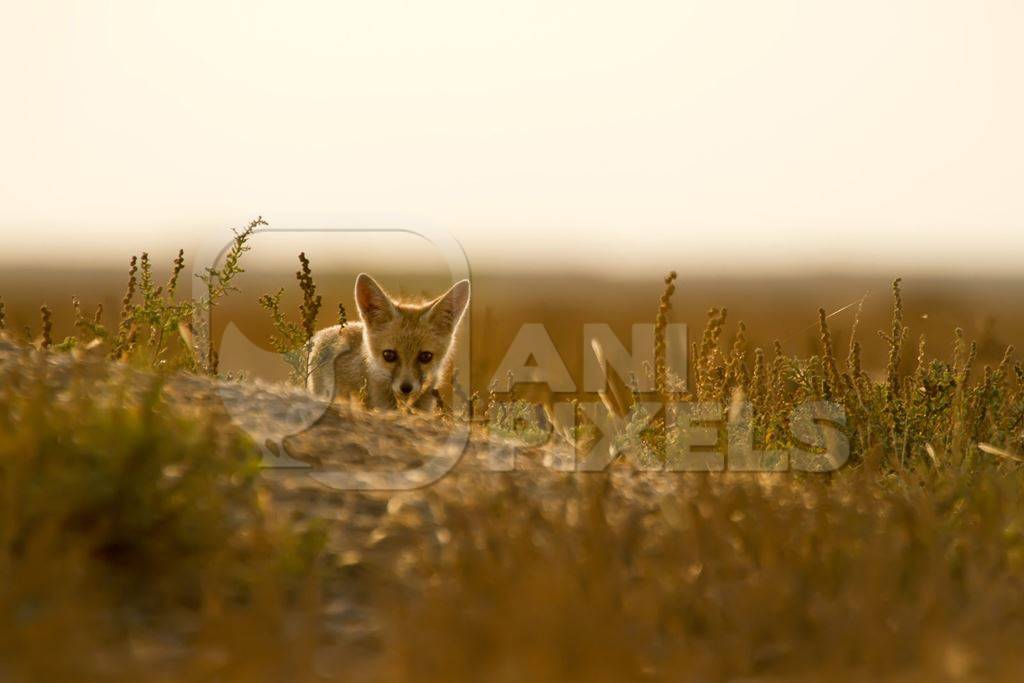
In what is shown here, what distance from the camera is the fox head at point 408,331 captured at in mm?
8289

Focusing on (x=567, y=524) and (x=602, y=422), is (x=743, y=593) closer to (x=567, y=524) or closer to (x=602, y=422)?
(x=567, y=524)

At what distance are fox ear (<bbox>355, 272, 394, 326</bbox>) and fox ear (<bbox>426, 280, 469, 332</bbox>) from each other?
1.05 ft

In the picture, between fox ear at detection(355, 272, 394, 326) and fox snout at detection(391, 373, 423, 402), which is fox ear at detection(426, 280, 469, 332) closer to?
fox ear at detection(355, 272, 394, 326)

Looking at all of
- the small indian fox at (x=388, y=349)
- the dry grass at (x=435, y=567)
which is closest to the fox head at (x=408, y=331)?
the small indian fox at (x=388, y=349)

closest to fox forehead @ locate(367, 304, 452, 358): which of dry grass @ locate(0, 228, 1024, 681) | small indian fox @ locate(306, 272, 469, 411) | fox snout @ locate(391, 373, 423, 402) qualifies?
small indian fox @ locate(306, 272, 469, 411)

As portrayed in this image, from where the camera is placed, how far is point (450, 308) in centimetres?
876

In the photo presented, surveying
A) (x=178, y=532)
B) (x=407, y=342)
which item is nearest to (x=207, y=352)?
(x=407, y=342)

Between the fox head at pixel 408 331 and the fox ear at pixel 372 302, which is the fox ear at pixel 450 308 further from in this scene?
the fox ear at pixel 372 302

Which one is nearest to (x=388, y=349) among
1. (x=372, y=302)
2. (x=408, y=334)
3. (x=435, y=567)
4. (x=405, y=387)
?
(x=408, y=334)

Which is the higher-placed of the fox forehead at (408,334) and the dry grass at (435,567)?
the fox forehead at (408,334)

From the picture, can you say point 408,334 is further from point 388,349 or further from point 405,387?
point 405,387

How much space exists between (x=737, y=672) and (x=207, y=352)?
4722 millimetres

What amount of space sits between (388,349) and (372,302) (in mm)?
397

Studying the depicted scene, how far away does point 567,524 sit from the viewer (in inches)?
151
